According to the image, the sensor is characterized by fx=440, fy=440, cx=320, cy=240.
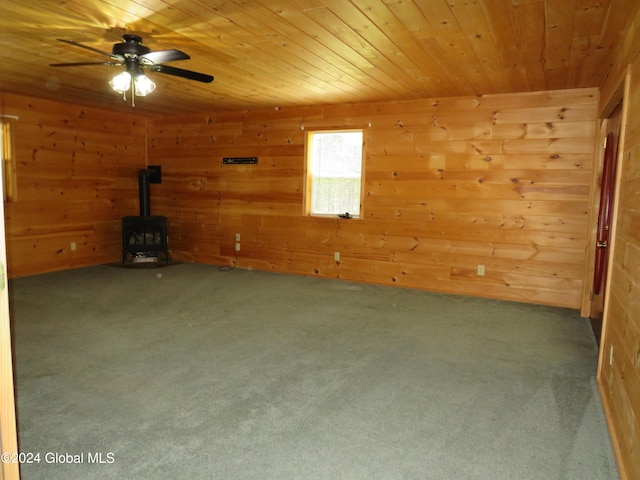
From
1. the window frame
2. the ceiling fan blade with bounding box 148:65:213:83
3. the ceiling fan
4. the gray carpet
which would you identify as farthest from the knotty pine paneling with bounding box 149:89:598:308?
the ceiling fan

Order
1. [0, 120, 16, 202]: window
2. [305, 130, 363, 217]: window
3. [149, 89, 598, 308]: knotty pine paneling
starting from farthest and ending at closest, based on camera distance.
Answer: [305, 130, 363, 217]: window → [0, 120, 16, 202]: window → [149, 89, 598, 308]: knotty pine paneling

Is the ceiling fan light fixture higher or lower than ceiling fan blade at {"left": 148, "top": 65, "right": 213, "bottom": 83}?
lower

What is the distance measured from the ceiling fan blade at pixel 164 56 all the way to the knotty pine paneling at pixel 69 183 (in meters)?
3.36

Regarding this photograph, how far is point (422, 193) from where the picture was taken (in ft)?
17.4

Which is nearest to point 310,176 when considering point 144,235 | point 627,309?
point 144,235

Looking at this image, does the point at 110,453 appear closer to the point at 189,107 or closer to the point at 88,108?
the point at 189,107

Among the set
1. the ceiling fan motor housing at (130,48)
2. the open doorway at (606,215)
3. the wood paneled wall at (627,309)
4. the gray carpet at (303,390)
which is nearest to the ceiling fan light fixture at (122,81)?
the ceiling fan motor housing at (130,48)

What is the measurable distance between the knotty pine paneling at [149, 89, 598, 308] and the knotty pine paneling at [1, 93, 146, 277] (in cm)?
83

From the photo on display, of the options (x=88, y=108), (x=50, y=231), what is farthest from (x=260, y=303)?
(x=88, y=108)

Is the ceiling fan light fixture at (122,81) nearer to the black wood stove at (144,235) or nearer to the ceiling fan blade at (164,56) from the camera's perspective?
the ceiling fan blade at (164,56)

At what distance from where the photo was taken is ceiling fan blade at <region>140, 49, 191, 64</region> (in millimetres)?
2943

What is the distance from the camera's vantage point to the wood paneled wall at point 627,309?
1.84 m

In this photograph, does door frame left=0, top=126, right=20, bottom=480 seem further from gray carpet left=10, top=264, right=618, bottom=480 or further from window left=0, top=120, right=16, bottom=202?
window left=0, top=120, right=16, bottom=202

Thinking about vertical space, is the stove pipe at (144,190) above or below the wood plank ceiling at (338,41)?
below
